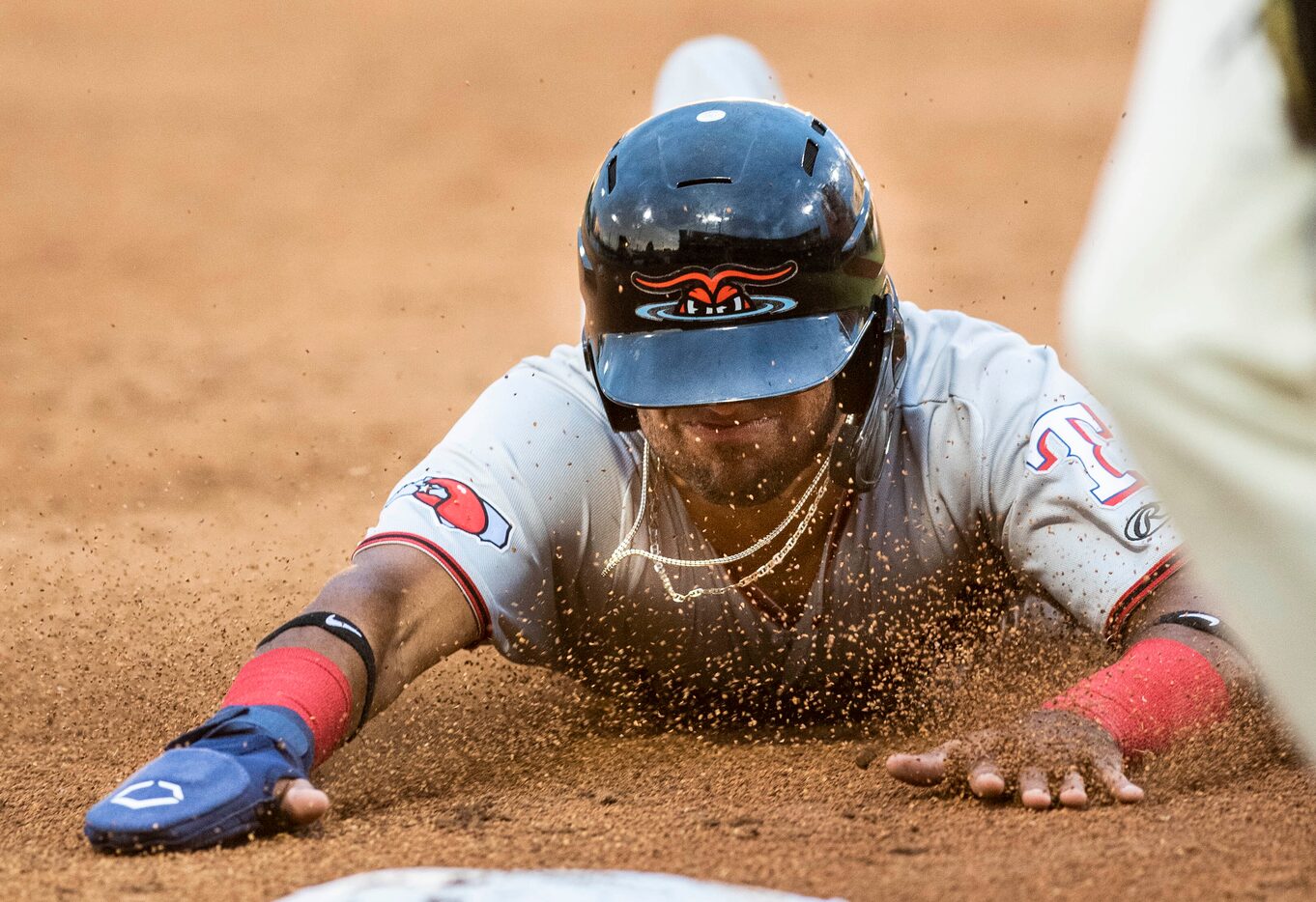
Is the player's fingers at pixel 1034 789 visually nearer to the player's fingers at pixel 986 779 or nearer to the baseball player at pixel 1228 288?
the player's fingers at pixel 986 779

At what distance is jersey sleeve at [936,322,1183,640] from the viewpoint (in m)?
2.95

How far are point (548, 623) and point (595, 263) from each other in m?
0.76

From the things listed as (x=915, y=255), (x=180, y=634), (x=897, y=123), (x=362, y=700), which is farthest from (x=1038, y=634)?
(x=897, y=123)

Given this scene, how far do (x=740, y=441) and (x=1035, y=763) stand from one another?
34.4 inches

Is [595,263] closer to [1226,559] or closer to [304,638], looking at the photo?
[304,638]

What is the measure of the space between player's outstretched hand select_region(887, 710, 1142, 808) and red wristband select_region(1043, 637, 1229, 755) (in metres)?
0.05

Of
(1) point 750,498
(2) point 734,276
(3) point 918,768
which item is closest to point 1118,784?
(3) point 918,768

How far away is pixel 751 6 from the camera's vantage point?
16.8 metres

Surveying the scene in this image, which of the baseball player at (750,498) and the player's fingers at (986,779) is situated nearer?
the player's fingers at (986,779)

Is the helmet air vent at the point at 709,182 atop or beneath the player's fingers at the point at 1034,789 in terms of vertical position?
atop

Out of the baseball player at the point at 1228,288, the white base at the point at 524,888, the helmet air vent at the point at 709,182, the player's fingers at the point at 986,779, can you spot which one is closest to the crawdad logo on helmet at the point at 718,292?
the helmet air vent at the point at 709,182

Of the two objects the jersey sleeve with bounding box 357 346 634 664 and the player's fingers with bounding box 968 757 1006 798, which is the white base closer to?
the player's fingers with bounding box 968 757 1006 798

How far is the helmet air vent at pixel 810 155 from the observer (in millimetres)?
3178

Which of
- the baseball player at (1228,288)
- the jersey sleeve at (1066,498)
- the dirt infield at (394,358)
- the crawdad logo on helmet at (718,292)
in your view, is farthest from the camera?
the crawdad logo on helmet at (718,292)
